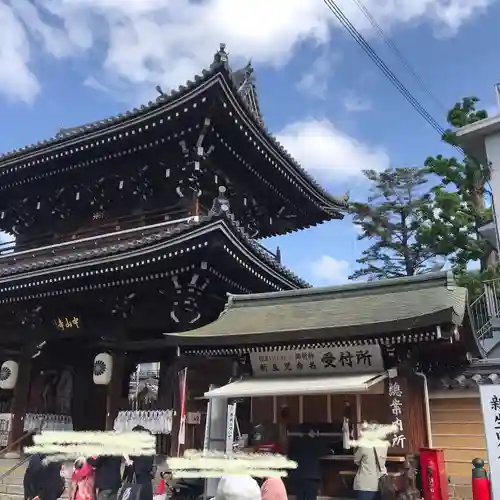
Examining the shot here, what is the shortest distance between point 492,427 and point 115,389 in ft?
31.6

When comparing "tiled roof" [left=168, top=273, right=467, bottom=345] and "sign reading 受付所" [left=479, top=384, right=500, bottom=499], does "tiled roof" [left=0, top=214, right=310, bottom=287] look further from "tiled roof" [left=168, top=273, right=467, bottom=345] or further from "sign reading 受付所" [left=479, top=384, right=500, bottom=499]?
"sign reading 受付所" [left=479, top=384, right=500, bottom=499]

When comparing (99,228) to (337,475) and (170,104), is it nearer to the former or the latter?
(170,104)

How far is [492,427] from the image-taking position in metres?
6.71

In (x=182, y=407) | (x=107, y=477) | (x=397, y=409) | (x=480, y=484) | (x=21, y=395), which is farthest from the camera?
(x=21, y=395)

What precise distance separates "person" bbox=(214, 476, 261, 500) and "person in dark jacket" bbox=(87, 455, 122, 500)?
7172 millimetres

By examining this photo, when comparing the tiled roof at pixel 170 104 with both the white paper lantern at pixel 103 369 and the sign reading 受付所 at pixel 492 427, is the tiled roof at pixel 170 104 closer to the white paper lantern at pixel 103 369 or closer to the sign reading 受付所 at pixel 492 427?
the white paper lantern at pixel 103 369

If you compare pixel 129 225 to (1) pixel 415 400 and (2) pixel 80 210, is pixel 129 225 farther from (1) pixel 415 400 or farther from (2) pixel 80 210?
(1) pixel 415 400

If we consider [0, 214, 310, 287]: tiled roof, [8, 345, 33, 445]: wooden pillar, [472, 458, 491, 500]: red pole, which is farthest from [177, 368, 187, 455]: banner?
[472, 458, 491, 500]: red pole

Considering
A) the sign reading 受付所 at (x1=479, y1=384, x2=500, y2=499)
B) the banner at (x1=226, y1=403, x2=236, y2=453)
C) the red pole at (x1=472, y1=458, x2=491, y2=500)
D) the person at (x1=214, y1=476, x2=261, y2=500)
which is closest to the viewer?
the person at (x1=214, y1=476, x2=261, y2=500)

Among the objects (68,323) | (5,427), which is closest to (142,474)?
(68,323)

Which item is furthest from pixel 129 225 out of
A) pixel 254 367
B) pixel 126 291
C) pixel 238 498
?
pixel 238 498

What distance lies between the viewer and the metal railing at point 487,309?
53.8 ft

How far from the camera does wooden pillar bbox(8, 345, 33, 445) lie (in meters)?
14.6

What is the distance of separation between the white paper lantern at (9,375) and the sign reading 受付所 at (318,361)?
788 centimetres
